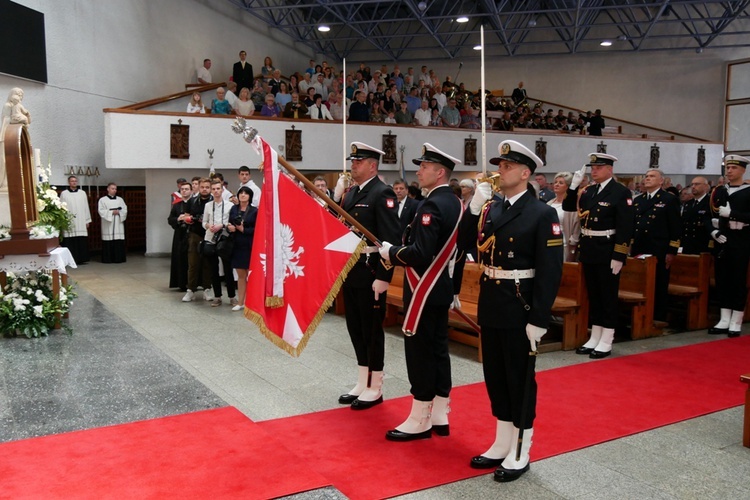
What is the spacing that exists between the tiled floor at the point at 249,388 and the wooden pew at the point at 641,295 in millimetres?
193

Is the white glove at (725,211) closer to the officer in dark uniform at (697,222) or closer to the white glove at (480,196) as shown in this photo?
the officer in dark uniform at (697,222)

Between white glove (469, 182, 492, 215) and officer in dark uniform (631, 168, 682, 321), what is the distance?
4.00 meters

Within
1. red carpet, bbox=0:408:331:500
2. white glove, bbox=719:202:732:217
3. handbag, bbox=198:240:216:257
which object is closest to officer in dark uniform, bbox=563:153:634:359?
white glove, bbox=719:202:732:217

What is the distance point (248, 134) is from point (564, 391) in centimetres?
298

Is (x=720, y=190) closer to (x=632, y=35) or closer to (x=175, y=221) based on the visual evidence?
(x=175, y=221)

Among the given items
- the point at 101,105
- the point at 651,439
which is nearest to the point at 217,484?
the point at 651,439

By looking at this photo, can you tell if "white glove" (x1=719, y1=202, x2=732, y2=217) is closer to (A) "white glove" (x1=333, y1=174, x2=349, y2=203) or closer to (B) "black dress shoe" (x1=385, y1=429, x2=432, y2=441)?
(A) "white glove" (x1=333, y1=174, x2=349, y2=203)

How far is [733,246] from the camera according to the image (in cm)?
700

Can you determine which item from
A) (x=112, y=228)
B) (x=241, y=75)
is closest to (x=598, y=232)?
(x=112, y=228)

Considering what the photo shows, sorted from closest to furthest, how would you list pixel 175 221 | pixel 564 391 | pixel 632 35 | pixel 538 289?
pixel 538 289 < pixel 564 391 < pixel 175 221 < pixel 632 35

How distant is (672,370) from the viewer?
5590 mm

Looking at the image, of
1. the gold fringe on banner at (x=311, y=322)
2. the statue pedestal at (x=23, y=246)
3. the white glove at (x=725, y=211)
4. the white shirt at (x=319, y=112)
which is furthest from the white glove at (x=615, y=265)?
the white shirt at (x=319, y=112)

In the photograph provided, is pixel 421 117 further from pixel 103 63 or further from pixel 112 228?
pixel 112 228

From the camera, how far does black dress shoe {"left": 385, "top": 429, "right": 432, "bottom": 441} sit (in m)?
3.96
